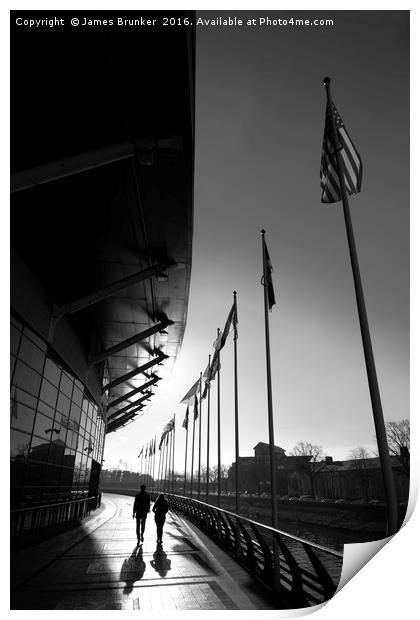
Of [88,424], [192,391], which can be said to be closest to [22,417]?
[88,424]

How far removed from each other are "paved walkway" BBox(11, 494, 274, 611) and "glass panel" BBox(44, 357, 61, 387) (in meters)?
4.50

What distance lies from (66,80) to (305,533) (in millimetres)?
47708

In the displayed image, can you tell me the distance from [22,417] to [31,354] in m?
1.63

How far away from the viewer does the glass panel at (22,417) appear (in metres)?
9.59

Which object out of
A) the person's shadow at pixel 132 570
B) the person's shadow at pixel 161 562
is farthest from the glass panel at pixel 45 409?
the person's shadow at pixel 161 562

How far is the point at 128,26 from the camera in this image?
586 centimetres

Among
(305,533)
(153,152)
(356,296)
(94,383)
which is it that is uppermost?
(153,152)

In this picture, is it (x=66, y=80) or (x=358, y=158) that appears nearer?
(x=66, y=80)

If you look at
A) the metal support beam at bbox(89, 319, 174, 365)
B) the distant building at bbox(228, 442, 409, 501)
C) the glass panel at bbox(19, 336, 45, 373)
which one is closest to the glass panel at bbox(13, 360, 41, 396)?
the glass panel at bbox(19, 336, 45, 373)

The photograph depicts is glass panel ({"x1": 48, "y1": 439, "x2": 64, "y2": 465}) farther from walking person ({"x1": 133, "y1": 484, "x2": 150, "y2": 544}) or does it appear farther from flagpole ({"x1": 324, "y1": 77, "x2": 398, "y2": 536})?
flagpole ({"x1": 324, "y1": 77, "x2": 398, "y2": 536})

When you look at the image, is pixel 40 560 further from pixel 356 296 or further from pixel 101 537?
pixel 356 296

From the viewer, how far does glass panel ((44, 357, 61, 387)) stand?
467 inches

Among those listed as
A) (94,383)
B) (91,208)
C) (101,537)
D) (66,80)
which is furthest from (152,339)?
(66,80)

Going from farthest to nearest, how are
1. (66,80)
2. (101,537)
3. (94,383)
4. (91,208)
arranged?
(94,383) < (101,537) < (91,208) < (66,80)
